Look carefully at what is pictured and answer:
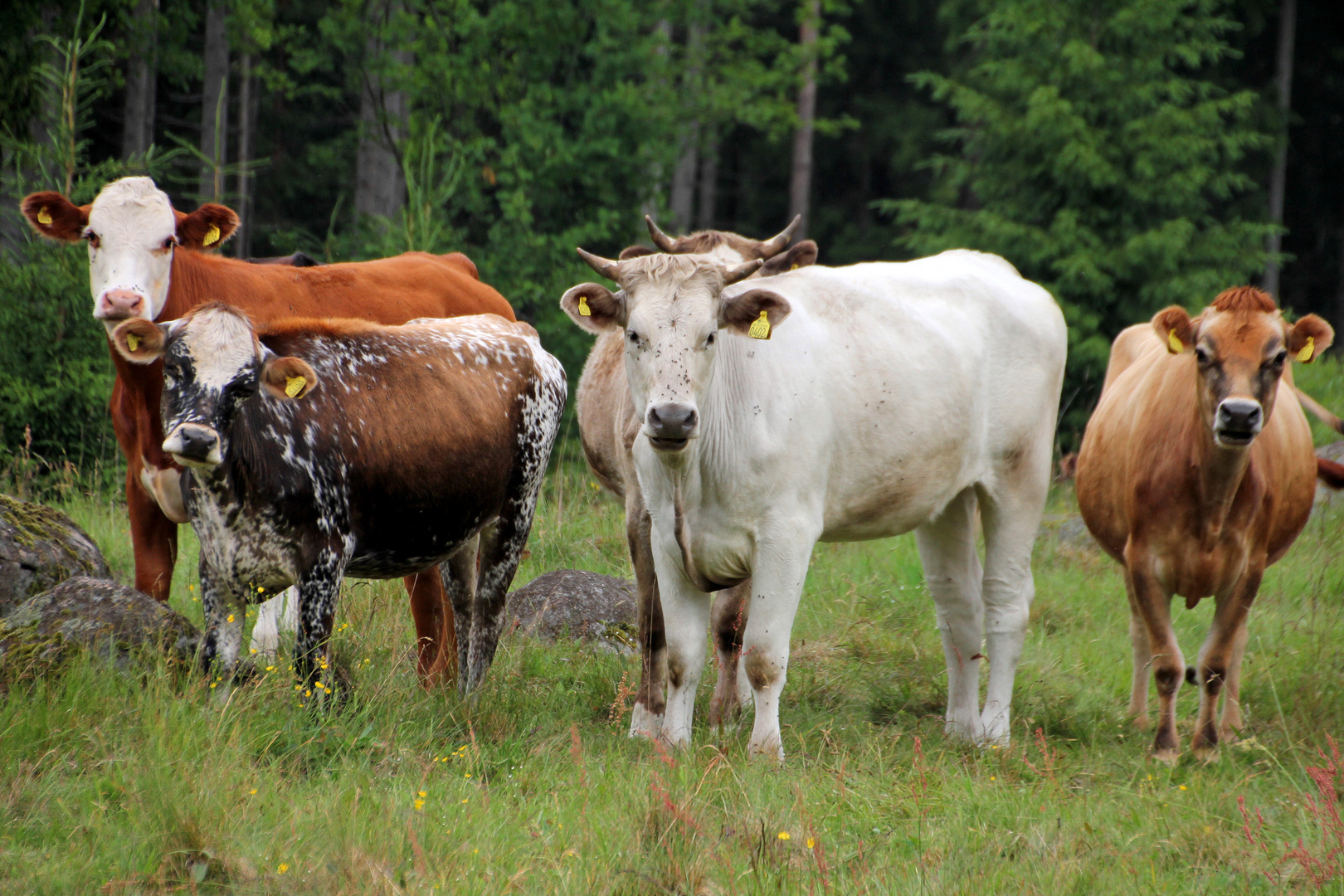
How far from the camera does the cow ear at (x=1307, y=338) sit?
16.8 feet

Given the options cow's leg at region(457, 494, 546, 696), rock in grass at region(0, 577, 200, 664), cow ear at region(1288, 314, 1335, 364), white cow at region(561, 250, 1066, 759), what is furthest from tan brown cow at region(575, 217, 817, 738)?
cow ear at region(1288, 314, 1335, 364)

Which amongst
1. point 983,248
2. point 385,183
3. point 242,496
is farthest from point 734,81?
point 242,496

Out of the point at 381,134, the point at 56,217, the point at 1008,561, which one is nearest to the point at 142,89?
the point at 381,134

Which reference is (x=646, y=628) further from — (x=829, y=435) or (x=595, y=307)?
(x=595, y=307)

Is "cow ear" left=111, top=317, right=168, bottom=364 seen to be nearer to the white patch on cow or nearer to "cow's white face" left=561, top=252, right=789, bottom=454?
the white patch on cow

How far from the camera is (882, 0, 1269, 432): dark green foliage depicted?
53.2 ft

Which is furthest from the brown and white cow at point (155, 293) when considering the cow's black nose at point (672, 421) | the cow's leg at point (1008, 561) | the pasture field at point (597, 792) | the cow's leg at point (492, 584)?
the cow's leg at point (1008, 561)

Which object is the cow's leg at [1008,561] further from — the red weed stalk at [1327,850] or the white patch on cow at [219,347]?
the white patch on cow at [219,347]

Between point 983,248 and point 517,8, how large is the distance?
24.6 feet

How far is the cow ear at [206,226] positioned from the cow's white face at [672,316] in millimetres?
2352

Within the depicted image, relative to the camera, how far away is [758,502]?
458 centimetres

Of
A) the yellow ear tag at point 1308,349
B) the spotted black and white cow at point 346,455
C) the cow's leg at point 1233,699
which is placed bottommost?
the cow's leg at point 1233,699

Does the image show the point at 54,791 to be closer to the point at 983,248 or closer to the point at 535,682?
the point at 535,682

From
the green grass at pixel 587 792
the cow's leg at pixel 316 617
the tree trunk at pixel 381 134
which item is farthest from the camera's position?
the tree trunk at pixel 381 134
